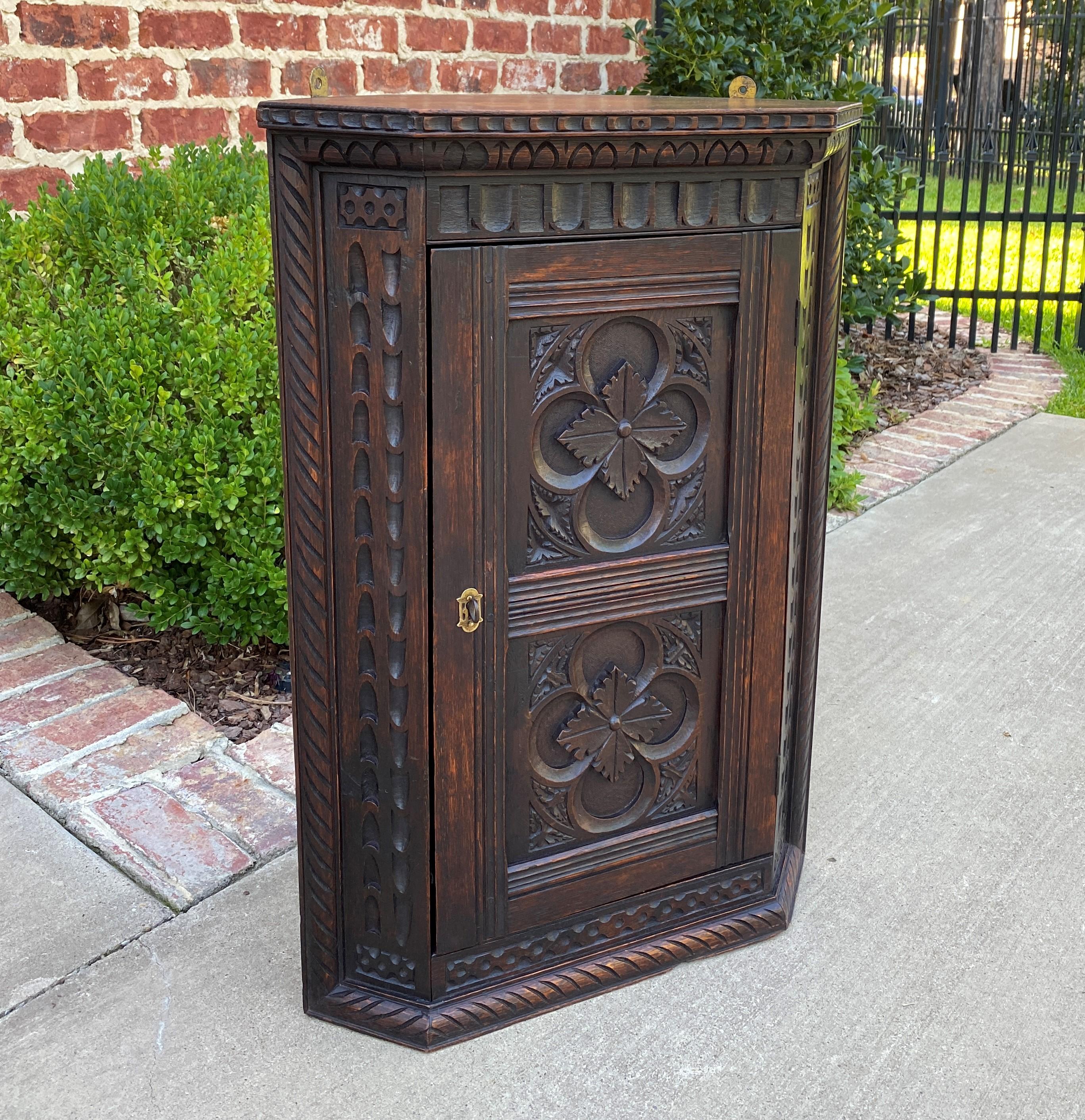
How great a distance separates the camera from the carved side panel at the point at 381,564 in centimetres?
166

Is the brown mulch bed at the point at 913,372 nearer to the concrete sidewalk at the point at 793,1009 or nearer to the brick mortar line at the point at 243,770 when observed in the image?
the concrete sidewalk at the point at 793,1009

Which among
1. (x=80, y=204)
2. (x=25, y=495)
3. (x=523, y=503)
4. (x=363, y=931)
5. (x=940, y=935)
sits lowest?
(x=940, y=935)

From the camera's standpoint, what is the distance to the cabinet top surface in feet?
5.08

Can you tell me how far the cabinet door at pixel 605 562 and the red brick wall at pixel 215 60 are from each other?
233 cm

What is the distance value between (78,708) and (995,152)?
7.64 m

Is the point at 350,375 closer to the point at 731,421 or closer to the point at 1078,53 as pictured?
the point at 731,421

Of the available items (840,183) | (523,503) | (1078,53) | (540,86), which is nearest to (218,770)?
(523,503)

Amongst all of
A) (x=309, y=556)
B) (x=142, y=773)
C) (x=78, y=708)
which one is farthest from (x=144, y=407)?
(x=309, y=556)

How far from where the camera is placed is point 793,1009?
210 cm

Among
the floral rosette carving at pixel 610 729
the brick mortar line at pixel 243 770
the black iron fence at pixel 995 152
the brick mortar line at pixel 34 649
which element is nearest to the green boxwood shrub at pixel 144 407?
the brick mortar line at pixel 34 649

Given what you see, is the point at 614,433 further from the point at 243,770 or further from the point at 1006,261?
the point at 1006,261

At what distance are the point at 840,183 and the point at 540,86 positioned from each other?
302 cm

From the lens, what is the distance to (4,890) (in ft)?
7.82

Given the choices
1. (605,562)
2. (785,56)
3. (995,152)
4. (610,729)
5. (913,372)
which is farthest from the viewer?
(995,152)
